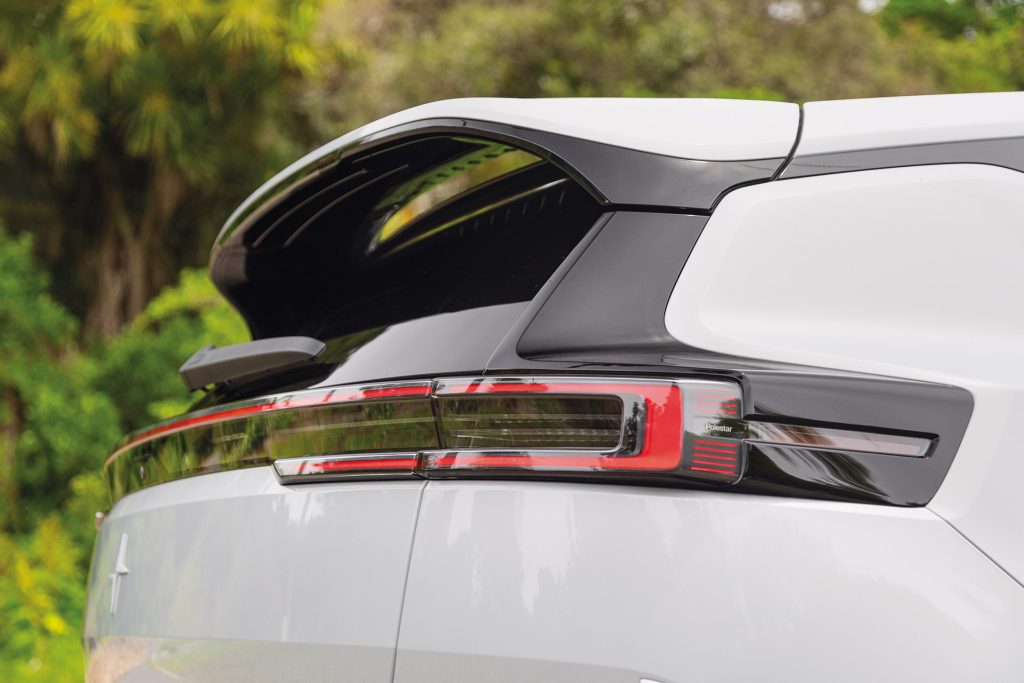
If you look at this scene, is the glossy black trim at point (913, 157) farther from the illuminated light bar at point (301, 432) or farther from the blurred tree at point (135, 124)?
the blurred tree at point (135, 124)

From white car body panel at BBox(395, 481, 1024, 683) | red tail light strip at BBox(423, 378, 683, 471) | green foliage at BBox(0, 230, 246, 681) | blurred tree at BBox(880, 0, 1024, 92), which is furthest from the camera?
blurred tree at BBox(880, 0, 1024, 92)

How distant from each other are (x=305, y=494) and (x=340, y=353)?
0.28m

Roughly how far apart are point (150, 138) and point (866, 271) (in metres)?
7.36

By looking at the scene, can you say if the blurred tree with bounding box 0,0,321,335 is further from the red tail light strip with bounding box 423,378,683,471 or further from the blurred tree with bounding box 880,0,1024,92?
the blurred tree with bounding box 880,0,1024,92

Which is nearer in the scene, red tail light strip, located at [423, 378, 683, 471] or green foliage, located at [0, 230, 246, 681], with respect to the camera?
red tail light strip, located at [423, 378, 683, 471]

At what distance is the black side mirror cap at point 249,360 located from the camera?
1746 millimetres

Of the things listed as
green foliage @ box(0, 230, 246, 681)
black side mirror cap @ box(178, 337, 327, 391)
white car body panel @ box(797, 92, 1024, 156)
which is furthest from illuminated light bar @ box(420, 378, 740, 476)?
green foliage @ box(0, 230, 246, 681)

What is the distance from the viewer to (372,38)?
11.9 meters

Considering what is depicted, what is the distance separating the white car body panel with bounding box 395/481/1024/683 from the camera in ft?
3.26

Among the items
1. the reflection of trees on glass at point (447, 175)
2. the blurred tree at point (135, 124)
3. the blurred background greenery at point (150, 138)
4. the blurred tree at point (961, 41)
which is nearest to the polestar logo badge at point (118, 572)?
the reflection of trees on glass at point (447, 175)

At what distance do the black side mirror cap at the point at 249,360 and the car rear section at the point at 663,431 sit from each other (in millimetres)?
115

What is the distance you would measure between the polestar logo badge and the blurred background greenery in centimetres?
242

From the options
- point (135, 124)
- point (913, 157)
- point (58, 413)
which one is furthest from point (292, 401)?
point (135, 124)

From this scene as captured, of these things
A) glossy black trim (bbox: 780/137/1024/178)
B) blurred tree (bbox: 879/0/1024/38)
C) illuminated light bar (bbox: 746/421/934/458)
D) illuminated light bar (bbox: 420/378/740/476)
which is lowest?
illuminated light bar (bbox: 420/378/740/476)
